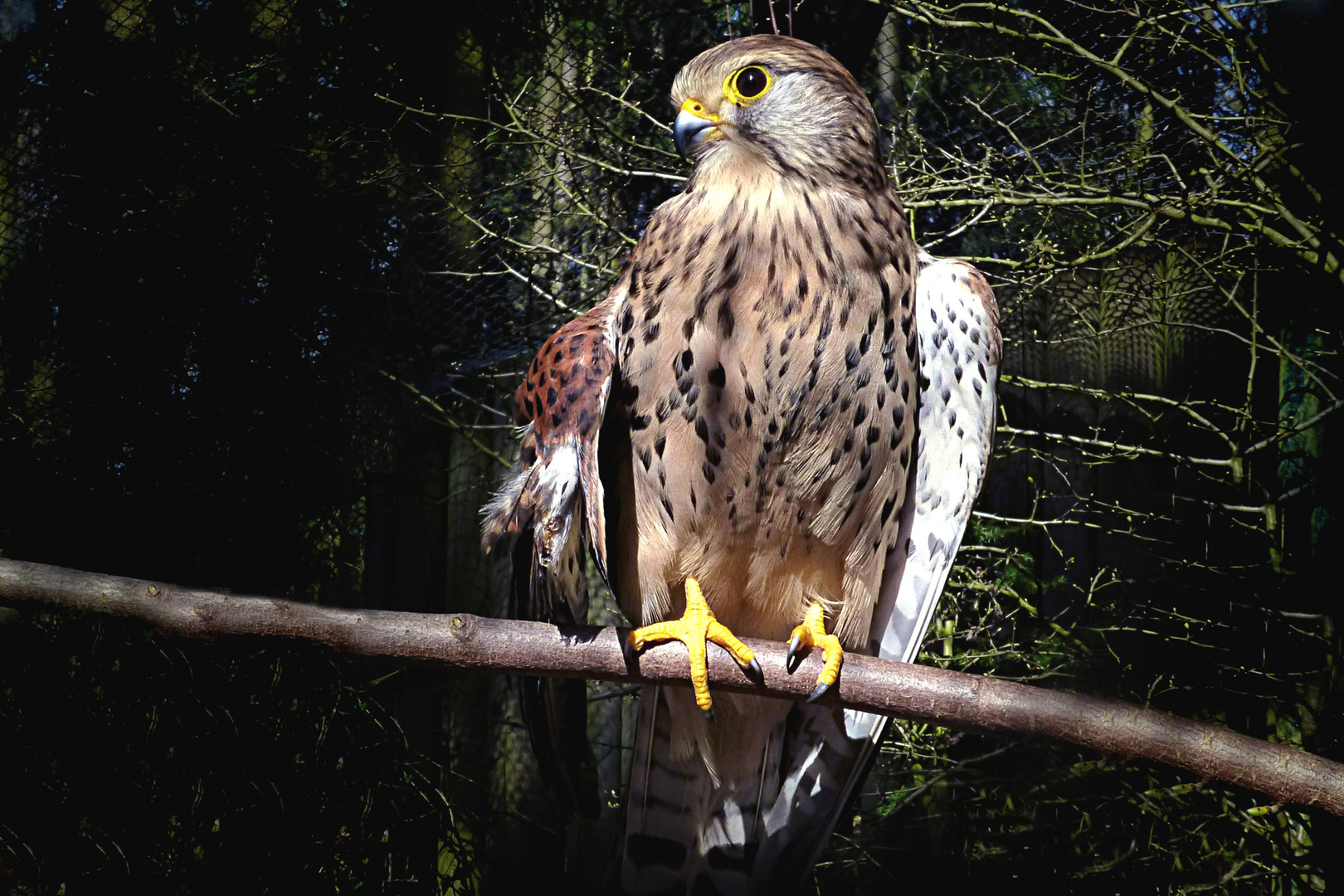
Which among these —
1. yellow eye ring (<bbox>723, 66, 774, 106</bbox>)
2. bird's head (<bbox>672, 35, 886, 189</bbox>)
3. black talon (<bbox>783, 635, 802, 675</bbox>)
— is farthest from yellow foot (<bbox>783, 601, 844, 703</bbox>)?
yellow eye ring (<bbox>723, 66, 774, 106</bbox>)

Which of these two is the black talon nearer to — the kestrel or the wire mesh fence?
the kestrel

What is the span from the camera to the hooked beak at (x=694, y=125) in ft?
5.05

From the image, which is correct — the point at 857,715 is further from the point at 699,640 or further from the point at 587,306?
the point at 587,306

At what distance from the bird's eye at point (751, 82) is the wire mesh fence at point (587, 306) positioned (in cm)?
80

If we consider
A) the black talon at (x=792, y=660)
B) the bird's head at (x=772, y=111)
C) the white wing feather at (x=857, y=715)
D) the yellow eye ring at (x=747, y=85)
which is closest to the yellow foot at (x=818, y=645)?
the black talon at (x=792, y=660)

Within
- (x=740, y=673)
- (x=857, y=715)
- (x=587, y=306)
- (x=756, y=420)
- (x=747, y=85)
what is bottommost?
(x=857, y=715)

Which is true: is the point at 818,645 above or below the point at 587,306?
below

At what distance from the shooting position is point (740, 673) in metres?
1.44

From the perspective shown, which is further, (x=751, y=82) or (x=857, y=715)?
(x=857, y=715)

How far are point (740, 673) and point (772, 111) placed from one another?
905 millimetres

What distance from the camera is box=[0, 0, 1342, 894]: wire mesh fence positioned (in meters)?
2.12

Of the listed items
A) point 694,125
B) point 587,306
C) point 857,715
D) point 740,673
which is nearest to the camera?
point 740,673

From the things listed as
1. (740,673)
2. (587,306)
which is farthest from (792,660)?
(587,306)

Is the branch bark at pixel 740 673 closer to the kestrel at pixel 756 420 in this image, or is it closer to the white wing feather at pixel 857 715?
the kestrel at pixel 756 420
